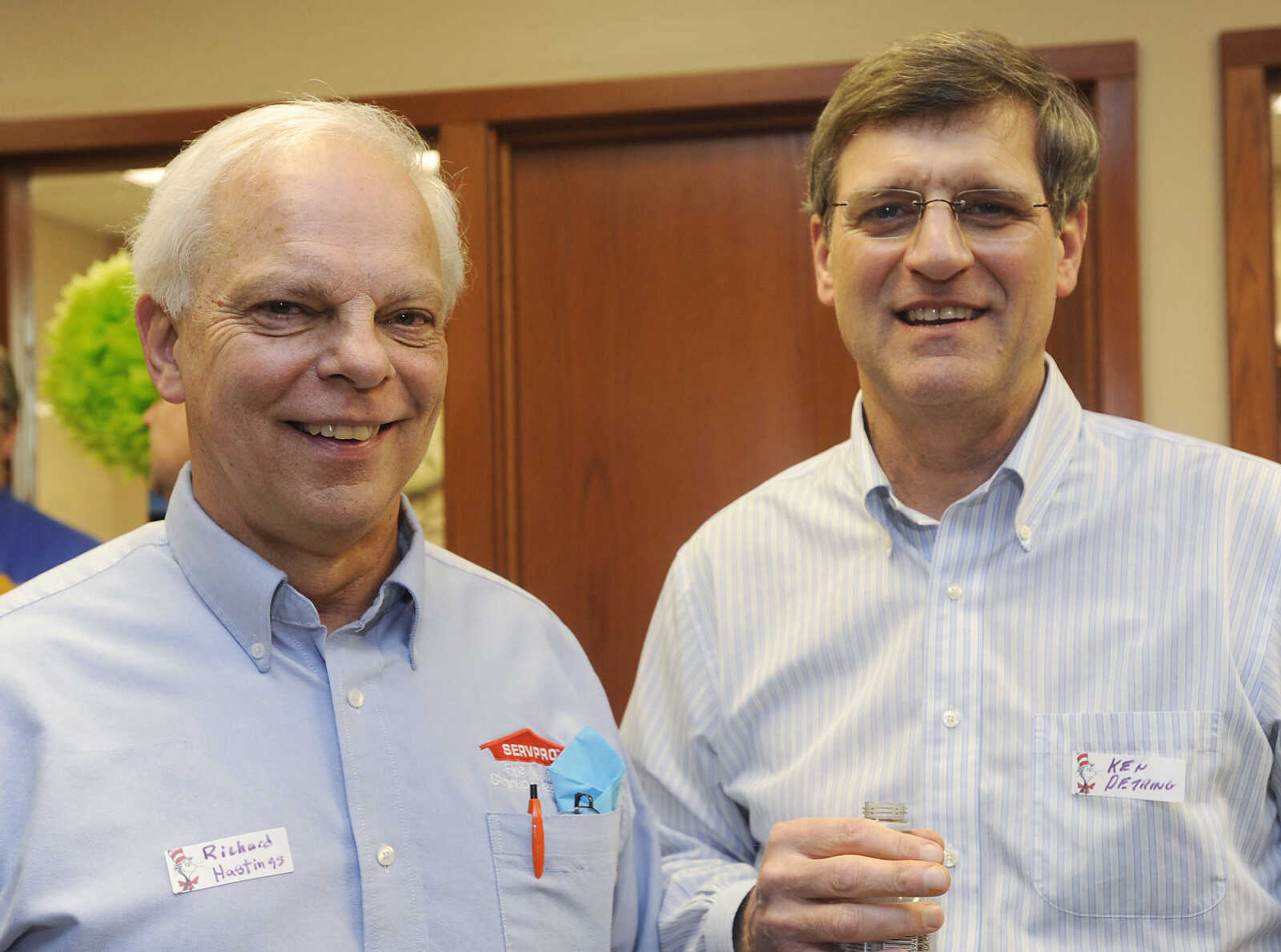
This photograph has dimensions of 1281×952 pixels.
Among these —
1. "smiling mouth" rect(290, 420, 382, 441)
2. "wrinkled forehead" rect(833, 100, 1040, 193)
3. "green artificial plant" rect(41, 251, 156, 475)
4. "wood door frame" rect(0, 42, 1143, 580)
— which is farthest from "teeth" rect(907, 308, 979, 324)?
"green artificial plant" rect(41, 251, 156, 475)

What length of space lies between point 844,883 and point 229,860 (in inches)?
22.2

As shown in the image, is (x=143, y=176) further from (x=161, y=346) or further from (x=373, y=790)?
(x=373, y=790)

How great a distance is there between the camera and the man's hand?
115 cm

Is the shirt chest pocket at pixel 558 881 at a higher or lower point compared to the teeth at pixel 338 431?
lower

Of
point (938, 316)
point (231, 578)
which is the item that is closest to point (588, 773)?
point (231, 578)

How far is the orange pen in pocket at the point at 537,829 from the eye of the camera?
1.32 meters

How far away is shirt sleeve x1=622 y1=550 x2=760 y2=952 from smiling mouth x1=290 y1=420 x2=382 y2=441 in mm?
596

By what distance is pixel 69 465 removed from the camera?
10.6ft

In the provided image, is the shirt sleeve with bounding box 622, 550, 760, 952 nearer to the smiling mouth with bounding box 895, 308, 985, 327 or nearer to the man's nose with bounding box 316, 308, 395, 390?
the smiling mouth with bounding box 895, 308, 985, 327

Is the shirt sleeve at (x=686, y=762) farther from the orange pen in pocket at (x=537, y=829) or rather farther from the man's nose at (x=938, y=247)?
the man's nose at (x=938, y=247)

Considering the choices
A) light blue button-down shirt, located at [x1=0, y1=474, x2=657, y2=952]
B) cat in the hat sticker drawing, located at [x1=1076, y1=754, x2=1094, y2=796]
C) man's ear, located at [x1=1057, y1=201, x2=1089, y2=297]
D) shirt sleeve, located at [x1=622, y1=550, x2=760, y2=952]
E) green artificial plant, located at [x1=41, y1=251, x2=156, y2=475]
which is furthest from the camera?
green artificial plant, located at [x1=41, y1=251, x2=156, y2=475]

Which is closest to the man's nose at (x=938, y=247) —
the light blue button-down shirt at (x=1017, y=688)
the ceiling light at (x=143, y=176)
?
the light blue button-down shirt at (x=1017, y=688)

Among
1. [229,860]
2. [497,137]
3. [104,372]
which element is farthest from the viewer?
[497,137]

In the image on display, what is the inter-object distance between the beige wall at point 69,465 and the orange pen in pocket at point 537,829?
2.09 m
